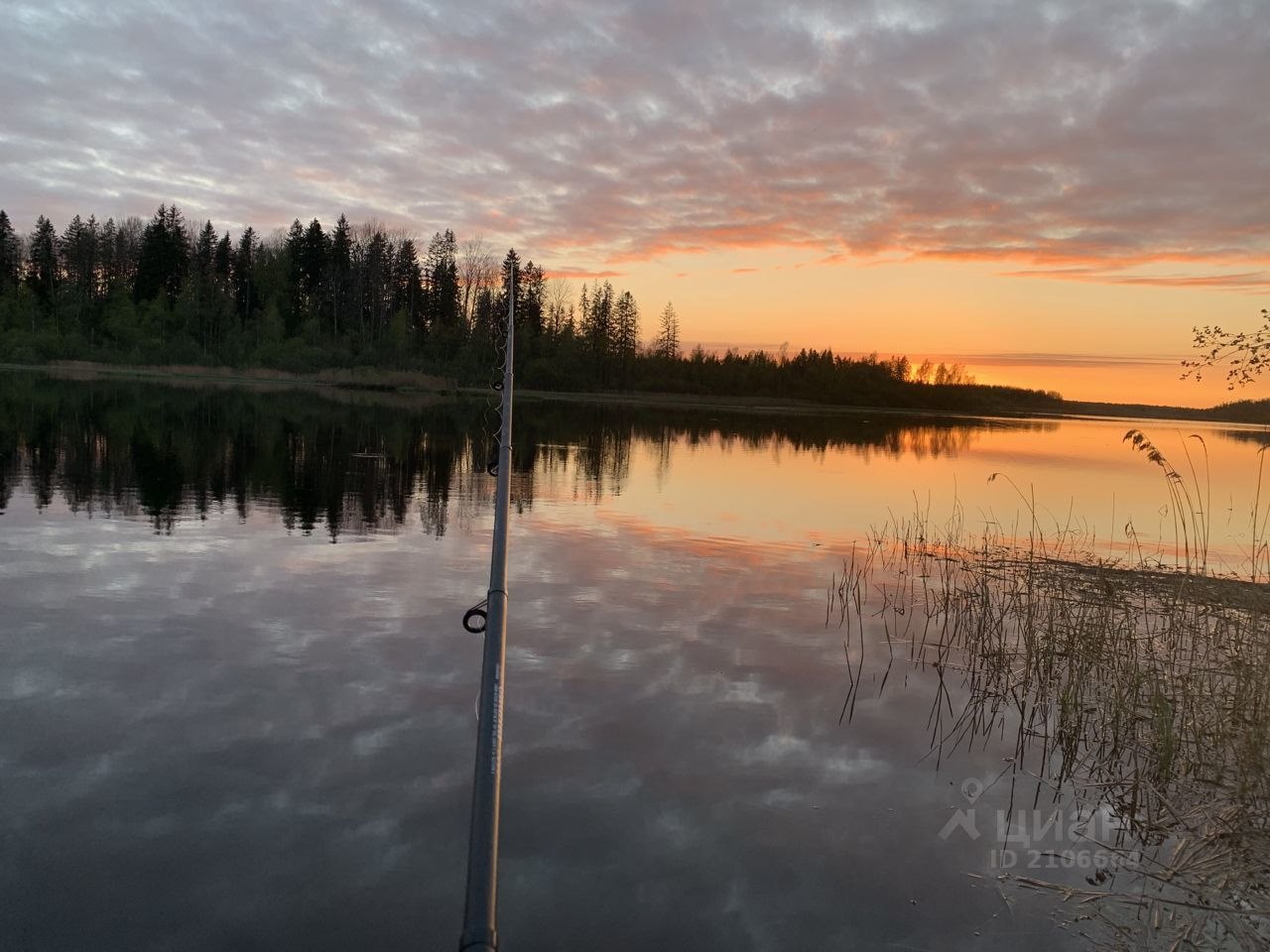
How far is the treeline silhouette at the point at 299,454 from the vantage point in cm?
1667

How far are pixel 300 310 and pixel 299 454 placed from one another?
76.9 meters

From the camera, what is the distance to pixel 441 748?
6.47 m

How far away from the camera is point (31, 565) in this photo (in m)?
10.9

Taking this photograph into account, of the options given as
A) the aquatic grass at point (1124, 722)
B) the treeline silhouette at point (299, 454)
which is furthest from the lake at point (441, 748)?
the treeline silhouette at point (299, 454)

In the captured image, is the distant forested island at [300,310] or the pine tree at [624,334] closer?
the distant forested island at [300,310]

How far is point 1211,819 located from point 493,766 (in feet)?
19.2

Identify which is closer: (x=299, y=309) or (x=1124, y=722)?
(x=1124, y=722)

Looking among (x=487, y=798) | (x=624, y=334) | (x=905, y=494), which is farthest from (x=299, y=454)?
(x=624, y=334)

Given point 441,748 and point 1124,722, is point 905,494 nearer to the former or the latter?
point 1124,722

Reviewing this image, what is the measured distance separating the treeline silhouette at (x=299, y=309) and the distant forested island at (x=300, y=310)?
18 cm

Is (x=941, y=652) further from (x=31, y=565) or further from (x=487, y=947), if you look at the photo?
(x=31, y=565)

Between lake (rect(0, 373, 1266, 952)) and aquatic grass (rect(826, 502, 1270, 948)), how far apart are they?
0.83 feet

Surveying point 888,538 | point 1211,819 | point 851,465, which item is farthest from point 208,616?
point 851,465

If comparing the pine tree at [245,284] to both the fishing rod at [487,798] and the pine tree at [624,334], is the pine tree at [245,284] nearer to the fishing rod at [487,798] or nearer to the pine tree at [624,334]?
the pine tree at [624,334]
